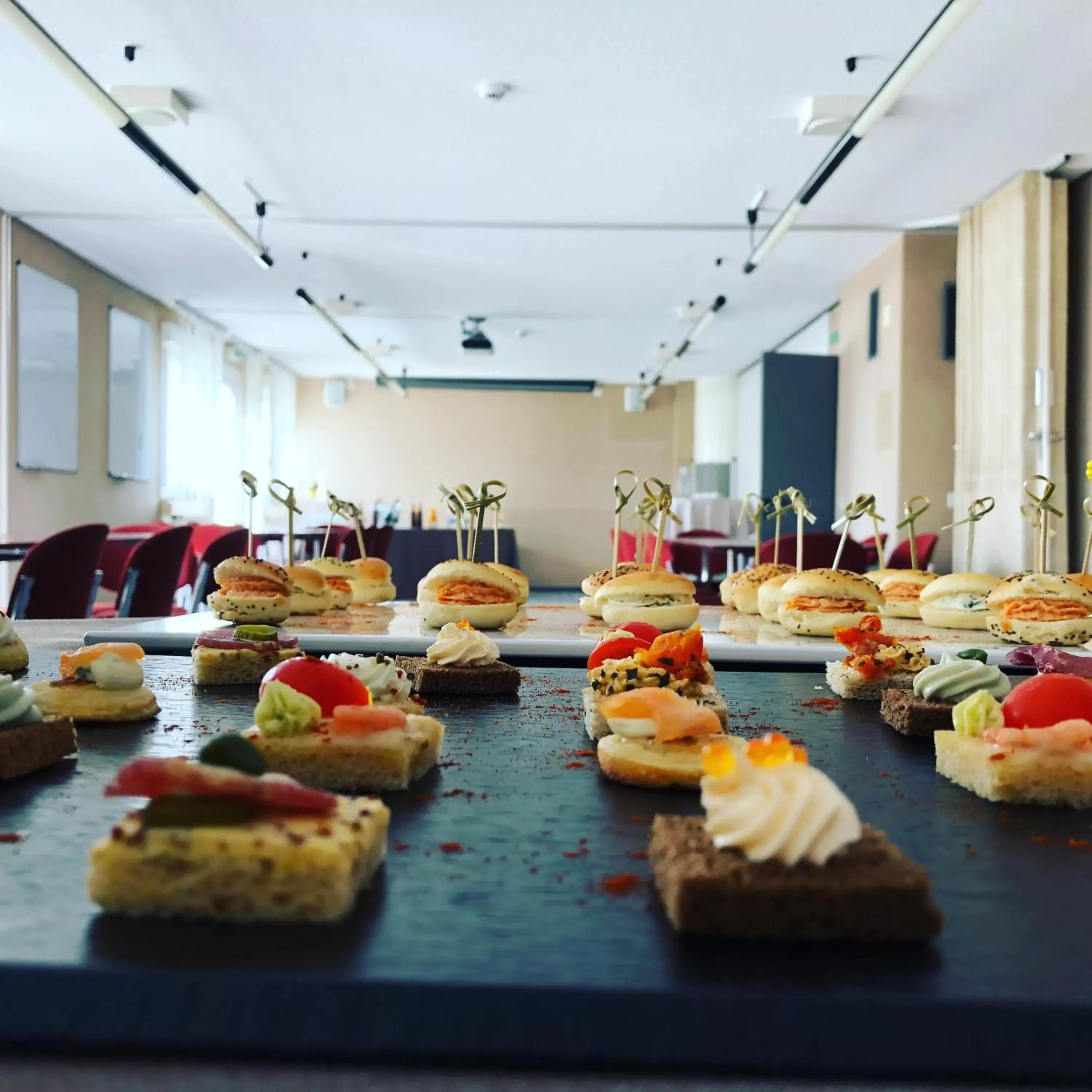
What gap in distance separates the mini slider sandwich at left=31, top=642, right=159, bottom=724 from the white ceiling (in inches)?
134

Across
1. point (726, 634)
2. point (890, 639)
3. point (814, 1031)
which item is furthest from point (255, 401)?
→ point (814, 1031)

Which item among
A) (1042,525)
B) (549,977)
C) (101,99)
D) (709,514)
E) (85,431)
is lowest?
(549,977)

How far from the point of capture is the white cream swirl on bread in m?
0.66

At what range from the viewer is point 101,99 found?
424cm

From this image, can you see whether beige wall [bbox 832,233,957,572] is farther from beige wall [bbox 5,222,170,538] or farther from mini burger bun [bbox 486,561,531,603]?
beige wall [bbox 5,222,170,538]

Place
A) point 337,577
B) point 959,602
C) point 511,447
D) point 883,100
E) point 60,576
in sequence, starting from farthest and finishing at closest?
point 511,447 < point 883,100 < point 60,576 < point 337,577 < point 959,602

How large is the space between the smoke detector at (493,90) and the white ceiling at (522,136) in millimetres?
56

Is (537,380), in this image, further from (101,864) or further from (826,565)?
(101,864)

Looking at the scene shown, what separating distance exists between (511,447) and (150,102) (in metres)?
10.5

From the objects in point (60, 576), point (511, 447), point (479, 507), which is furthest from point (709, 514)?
point (479, 507)

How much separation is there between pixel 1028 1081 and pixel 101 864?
0.53 metres

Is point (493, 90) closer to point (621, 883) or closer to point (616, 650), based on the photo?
point (616, 650)

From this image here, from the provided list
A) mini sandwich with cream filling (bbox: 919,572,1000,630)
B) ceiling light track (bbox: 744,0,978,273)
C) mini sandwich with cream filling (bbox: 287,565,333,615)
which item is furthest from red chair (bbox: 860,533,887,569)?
mini sandwich with cream filling (bbox: 287,565,333,615)

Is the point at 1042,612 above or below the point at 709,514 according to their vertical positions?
below
